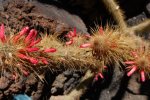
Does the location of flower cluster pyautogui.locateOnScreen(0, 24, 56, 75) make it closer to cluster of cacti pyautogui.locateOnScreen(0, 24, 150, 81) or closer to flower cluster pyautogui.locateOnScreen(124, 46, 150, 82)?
cluster of cacti pyautogui.locateOnScreen(0, 24, 150, 81)

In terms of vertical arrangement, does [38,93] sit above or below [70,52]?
below

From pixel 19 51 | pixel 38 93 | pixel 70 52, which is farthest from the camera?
pixel 38 93

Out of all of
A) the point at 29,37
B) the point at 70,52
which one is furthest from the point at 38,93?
the point at 29,37

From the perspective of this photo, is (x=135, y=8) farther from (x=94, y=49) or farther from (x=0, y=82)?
(x=0, y=82)

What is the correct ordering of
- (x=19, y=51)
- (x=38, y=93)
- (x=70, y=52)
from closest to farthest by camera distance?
(x=19, y=51) < (x=70, y=52) < (x=38, y=93)

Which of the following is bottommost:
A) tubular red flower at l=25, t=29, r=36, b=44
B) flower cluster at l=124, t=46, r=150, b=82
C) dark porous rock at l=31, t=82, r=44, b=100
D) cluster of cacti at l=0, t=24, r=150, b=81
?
dark porous rock at l=31, t=82, r=44, b=100

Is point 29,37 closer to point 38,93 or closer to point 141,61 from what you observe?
point 141,61

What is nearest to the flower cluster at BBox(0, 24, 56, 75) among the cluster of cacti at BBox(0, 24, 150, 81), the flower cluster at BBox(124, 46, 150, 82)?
the cluster of cacti at BBox(0, 24, 150, 81)
